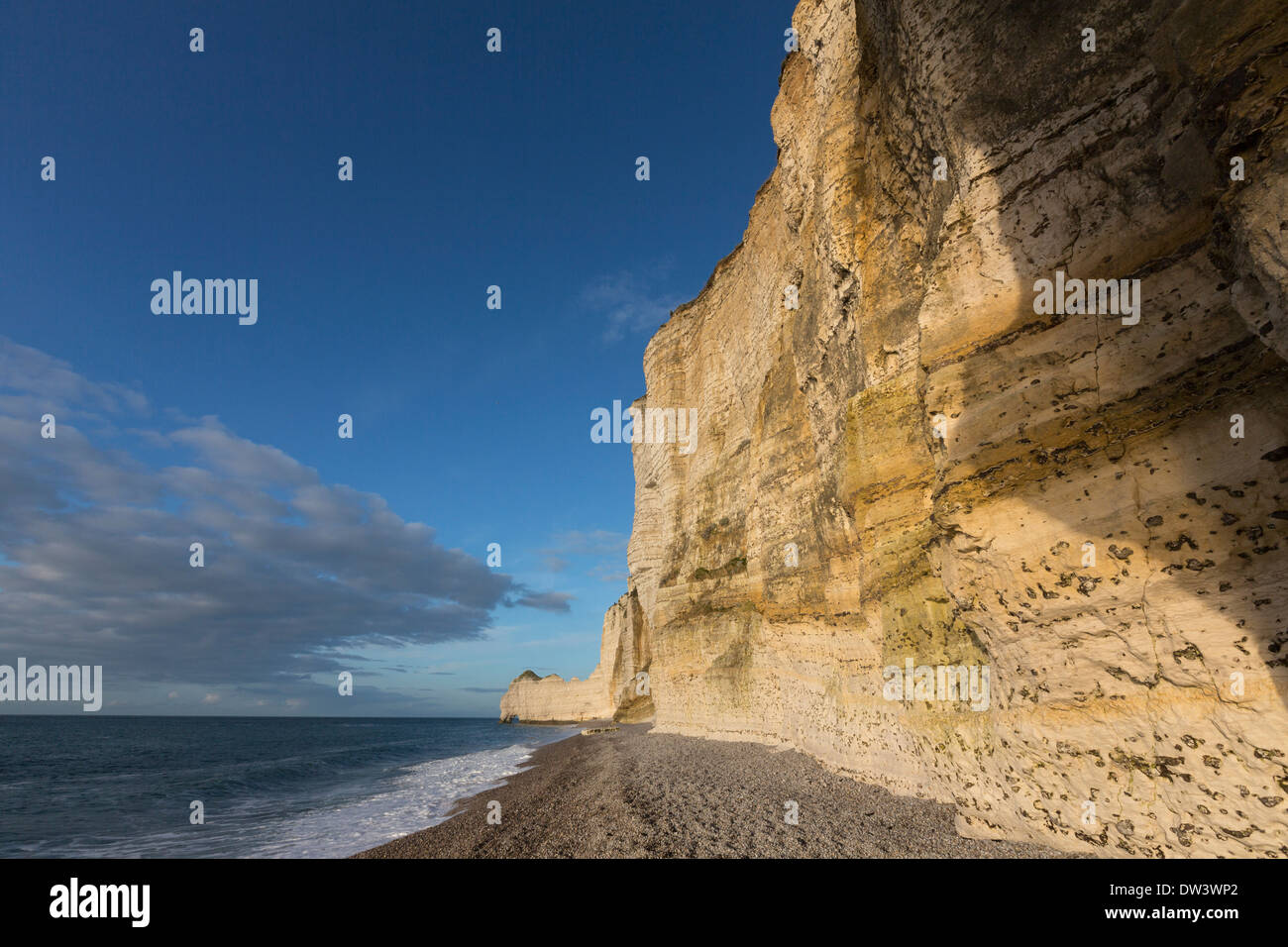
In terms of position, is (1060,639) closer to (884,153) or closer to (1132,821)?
(1132,821)

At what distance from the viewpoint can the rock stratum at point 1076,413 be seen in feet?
15.4

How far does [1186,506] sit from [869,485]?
559 cm

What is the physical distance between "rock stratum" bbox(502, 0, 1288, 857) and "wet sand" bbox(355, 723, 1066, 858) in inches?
28.9

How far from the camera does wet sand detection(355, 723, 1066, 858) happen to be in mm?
7816

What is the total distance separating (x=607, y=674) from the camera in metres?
54.0

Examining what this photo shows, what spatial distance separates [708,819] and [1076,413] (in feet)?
27.8

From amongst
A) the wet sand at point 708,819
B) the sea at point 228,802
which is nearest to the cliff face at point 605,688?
the sea at point 228,802

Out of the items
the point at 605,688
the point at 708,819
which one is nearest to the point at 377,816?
the point at 708,819

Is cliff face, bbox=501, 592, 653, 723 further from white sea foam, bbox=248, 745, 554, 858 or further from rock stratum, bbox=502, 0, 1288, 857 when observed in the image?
rock stratum, bbox=502, 0, 1288, 857

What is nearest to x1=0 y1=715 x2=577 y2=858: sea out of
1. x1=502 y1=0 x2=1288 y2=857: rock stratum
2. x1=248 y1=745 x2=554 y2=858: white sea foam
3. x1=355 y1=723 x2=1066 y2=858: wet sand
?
x1=248 y1=745 x2=554 y2=858: white sea foam

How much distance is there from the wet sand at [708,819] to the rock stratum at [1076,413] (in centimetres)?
73

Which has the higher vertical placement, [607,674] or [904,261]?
[904,261]
